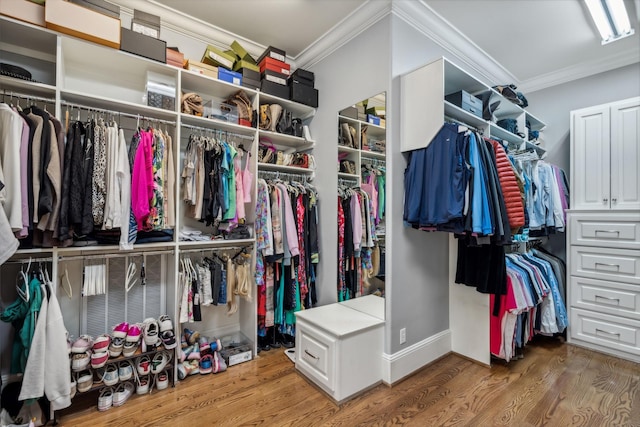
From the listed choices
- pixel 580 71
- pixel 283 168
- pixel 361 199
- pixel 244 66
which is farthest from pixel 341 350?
pixel 580 71

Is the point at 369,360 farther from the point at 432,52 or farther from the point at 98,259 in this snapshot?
the point at 432,52

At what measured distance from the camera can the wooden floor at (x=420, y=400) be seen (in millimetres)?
1698

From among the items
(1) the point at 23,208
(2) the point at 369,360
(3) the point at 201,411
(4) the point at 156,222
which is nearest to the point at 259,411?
(3) the point at 201,411

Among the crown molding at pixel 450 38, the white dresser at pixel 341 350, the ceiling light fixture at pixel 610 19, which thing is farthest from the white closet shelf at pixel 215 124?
the ceiling light fixture at pixel 610 19

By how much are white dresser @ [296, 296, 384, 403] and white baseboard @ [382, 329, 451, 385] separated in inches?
2.5

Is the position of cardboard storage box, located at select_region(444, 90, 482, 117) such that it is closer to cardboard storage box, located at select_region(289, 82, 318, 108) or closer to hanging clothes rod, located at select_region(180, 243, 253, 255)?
cardboard storage box, located at select_region(289, 82, 318, 108)

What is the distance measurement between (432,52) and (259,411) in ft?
9.43

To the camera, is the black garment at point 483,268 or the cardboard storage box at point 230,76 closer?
the black garment at point 483,268

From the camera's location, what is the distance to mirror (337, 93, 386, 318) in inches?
85.9

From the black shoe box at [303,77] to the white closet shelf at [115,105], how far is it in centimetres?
111

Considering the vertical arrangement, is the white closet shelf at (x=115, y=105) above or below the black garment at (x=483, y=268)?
above

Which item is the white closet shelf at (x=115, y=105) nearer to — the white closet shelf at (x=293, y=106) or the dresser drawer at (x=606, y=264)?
the white closet shelf at (x=293, y=106)

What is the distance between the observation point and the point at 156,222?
195 centimetres

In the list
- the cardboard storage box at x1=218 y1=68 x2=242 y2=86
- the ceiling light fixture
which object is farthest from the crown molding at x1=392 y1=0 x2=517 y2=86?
the cardboard storage box at x1=218 y1=68 x2=242 y2=86
